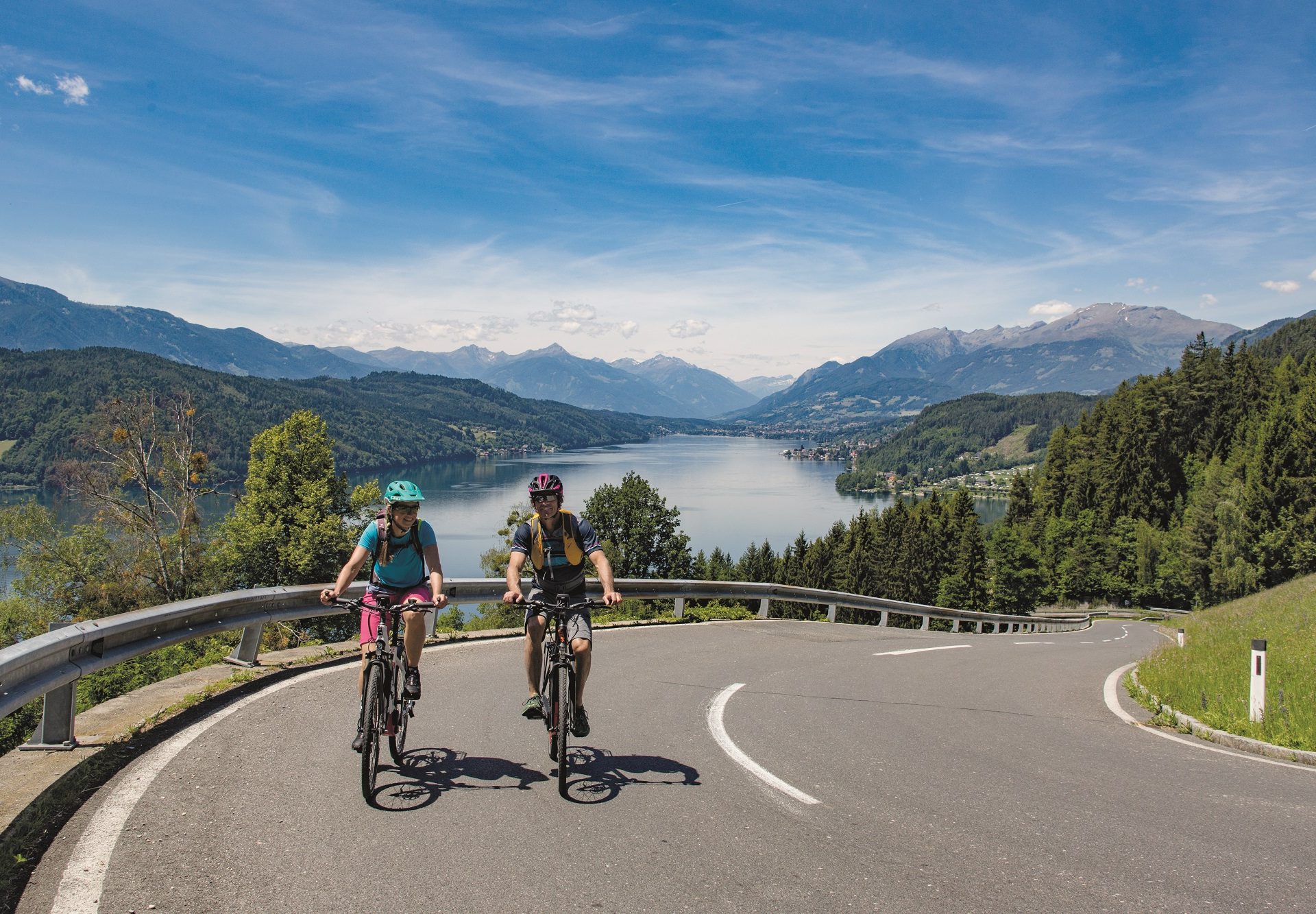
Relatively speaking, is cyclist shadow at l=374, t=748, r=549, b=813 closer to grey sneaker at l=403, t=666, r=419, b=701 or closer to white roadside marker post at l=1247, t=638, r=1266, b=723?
grey sneaker at l=403, t=666, r=419, b=701

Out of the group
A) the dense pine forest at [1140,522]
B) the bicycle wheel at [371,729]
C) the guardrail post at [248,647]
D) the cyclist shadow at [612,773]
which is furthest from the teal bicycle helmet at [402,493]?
the dense pine forest at [1140,522]

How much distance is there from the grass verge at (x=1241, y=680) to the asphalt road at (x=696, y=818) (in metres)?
0.88

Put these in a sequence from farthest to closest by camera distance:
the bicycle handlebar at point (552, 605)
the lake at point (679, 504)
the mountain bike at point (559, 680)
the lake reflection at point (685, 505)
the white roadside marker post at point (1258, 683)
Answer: the lake reflection at point (685, 505), the lake at point (679, 504), the white roadside marker post at point (1258, 683), the bicycle handlebar at point (552, 605), the mountain bike at point (559, 680)

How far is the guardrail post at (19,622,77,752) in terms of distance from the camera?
5.41 meters

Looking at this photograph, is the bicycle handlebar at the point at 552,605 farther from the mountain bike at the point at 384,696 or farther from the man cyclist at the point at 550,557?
the mountain bike at the point at 384,696

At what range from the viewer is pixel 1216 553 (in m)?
61.9

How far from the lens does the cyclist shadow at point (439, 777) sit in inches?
196

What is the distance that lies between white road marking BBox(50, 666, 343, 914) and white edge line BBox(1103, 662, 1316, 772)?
25.8ft

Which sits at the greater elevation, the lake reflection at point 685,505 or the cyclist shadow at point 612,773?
the cyclist shadow at point 612,773

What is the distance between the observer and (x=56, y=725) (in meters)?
5.46

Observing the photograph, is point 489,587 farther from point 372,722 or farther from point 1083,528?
point 1083,528

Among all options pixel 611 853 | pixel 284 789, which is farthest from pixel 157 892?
pixel 611 853

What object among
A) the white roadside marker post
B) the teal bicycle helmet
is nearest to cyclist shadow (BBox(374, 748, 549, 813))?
the teal bicycle helmet

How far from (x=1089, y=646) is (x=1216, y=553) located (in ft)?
169
